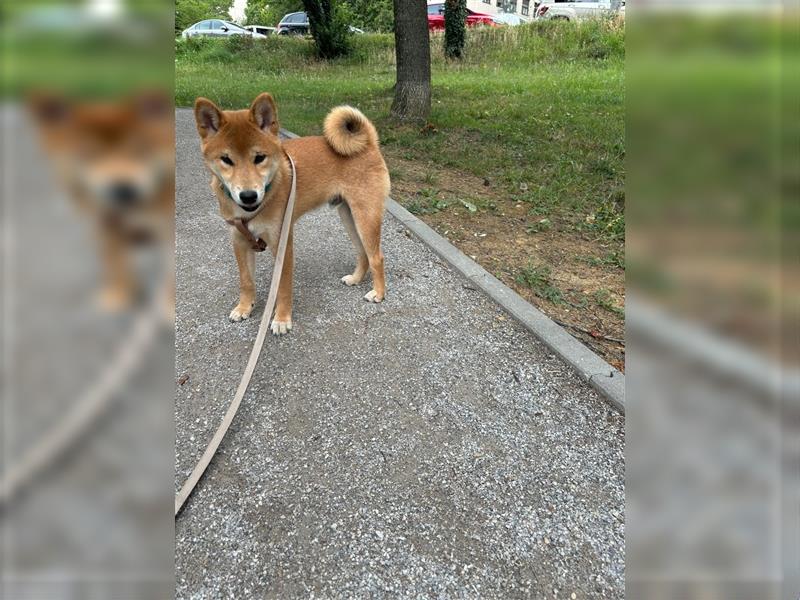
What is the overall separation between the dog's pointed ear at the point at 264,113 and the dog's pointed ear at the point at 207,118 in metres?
0.22

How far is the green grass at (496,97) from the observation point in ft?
19.8

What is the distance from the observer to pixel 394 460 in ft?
7.77

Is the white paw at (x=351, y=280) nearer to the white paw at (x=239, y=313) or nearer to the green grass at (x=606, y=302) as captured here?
the white paw at (x=239, y=313)

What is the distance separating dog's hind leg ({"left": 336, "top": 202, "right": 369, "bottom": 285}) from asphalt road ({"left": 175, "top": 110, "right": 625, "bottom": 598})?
0.30m

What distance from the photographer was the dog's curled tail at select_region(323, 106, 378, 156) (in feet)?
Result: 11.7

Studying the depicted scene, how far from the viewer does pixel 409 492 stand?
2199 millimetres

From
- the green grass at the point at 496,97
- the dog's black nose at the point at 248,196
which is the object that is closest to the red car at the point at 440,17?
the green grass at the point at 496,97
